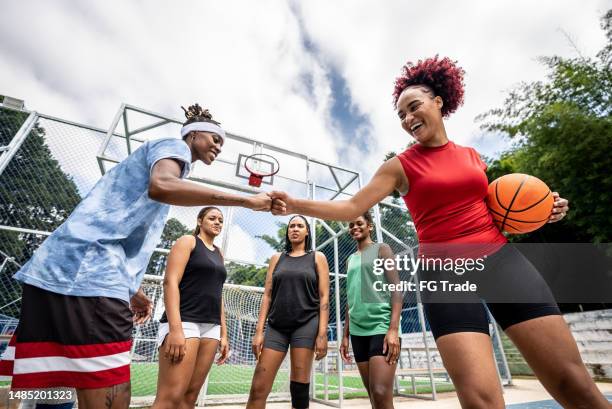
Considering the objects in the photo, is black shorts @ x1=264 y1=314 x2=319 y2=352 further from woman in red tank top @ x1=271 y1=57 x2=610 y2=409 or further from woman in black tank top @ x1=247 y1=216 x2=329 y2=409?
woman in red tank top @ x1=271 y1=57 x2=610 y2=409

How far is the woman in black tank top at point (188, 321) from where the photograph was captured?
2492 millimetres

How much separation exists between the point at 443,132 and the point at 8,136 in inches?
257

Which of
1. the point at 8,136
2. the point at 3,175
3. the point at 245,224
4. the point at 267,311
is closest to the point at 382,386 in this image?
the point at 267,311

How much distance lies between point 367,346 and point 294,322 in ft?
2.30

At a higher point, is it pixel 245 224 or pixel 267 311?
pixel 245 224

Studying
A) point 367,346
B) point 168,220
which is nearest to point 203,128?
point 367,346

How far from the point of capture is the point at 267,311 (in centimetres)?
354

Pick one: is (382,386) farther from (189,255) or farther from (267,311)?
(189,255)

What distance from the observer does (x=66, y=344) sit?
4.68 ft

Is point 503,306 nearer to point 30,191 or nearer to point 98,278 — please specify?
point 98,278

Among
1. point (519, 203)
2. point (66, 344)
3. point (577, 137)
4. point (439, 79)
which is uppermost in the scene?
point (577, 137)

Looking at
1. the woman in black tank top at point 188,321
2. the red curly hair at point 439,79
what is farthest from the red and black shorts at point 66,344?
the red curly hair at point 439,79

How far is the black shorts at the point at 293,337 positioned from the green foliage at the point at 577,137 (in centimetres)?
972

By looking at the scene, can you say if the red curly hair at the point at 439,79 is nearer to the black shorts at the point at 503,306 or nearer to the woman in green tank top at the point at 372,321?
the black shorts at the point at 503,306
